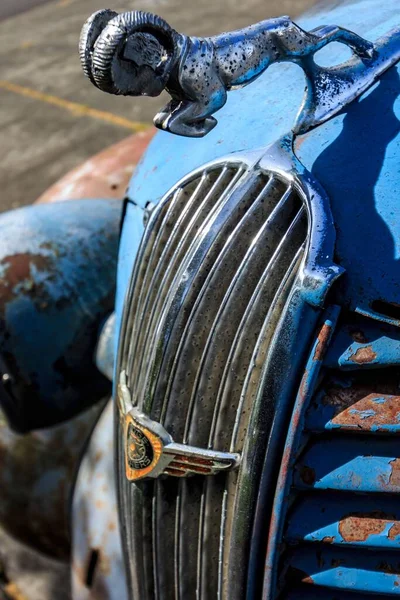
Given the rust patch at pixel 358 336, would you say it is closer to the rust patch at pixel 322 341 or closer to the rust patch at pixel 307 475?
the rust patch at pixel 322 341

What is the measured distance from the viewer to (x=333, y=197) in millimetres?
1359

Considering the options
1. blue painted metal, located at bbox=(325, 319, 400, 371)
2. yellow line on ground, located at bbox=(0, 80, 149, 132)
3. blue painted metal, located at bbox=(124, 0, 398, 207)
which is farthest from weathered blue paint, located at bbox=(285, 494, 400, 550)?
yellow line on ground, located at bbox=(0, 80, 149, 132)

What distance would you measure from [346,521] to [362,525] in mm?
29

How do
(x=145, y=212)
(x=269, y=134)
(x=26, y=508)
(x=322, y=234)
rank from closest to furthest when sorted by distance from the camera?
(x=322, y=234) → (x=269, y=134) → (x=145, y=212) → (x=26, y=508)

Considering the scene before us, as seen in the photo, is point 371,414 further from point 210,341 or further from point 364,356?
point 210,341

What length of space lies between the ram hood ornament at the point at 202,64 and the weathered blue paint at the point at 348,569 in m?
0.80

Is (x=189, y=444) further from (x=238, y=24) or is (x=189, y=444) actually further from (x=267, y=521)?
(x=238, y=24)

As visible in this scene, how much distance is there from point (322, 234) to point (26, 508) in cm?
193

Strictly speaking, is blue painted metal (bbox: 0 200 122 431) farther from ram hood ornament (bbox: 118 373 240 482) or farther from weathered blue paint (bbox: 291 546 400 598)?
weathered blue paint (bbox: 291 546 400 598)

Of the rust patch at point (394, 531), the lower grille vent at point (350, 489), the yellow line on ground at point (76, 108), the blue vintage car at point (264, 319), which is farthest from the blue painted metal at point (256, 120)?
the yellow line on ground at point (76, 108)

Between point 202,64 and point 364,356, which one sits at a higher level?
point 202,64

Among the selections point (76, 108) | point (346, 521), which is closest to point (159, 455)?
point (346, 521)

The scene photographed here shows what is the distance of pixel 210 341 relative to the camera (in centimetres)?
140

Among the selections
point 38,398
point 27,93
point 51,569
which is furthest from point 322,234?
point 27,93
